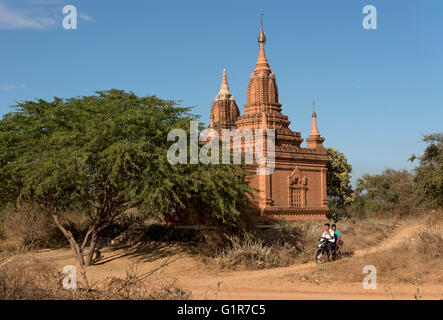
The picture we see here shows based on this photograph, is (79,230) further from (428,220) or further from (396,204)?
(396,204)

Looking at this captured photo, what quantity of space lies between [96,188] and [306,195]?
14.4 m

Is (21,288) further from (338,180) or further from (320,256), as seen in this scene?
(338,180)

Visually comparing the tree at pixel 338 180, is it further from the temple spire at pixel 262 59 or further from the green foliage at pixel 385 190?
the temple spire at pixel 262 59

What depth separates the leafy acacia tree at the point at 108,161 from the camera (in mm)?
14992

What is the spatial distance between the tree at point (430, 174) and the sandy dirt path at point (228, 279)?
945cm

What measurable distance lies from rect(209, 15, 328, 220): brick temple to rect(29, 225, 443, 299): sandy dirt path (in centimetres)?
635

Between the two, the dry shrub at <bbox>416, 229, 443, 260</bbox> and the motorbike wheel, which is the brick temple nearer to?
the motorbike wheel

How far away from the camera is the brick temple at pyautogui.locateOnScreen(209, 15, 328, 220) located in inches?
1038

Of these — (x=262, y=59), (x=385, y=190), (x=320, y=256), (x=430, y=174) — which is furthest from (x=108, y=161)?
(x=385, y=190)

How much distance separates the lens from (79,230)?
22.4 m

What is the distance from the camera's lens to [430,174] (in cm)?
2922

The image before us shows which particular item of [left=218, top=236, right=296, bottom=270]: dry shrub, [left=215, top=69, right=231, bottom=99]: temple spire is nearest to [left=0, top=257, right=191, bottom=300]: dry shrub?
[left=218, top=236, right=296, bottom=270]: dry shrub

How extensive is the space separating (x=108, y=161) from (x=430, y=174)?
68.5ft
